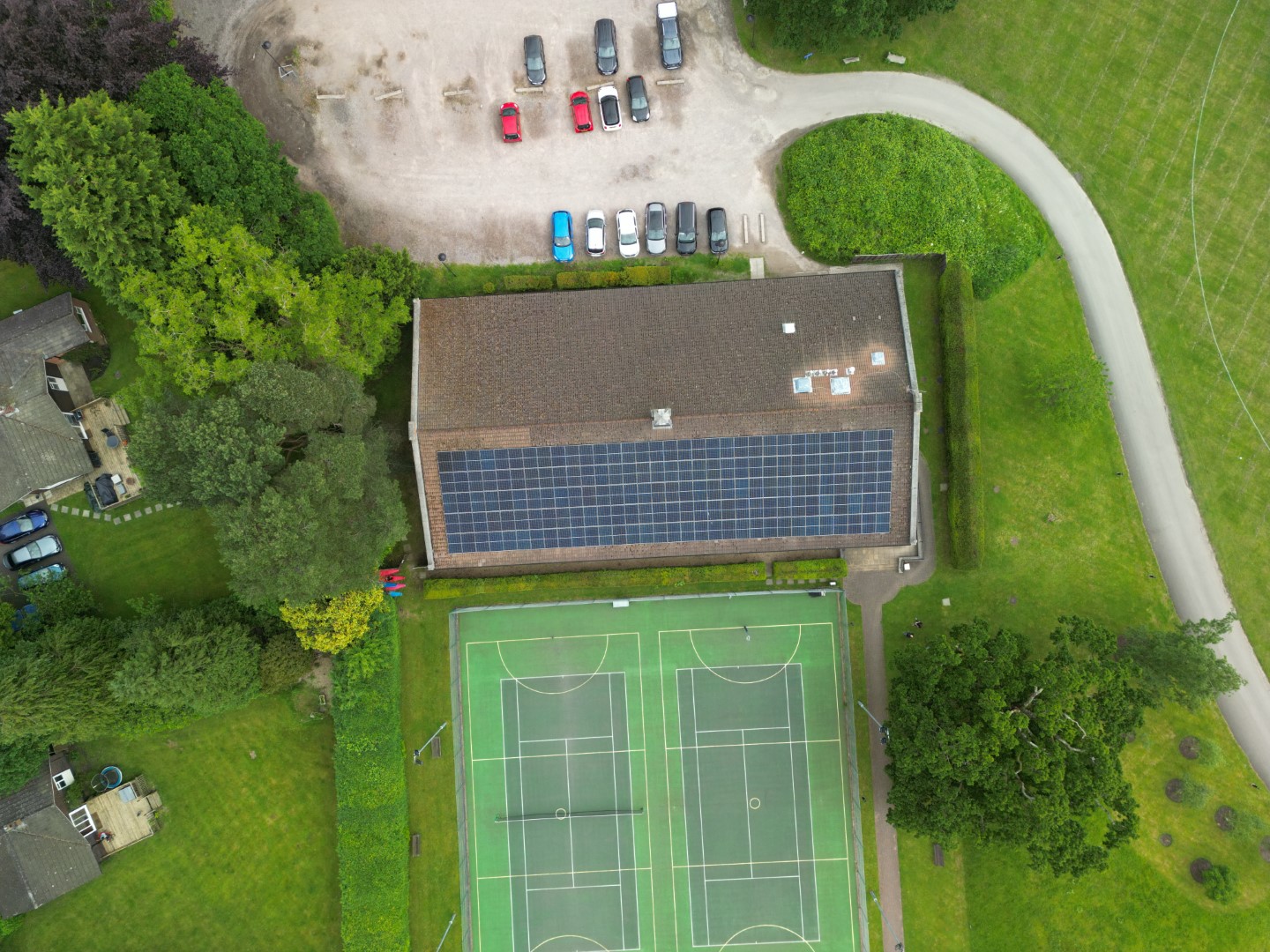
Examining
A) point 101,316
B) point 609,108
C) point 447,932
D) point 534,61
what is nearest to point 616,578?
point 447,932

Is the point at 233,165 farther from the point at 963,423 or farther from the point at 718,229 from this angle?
the point at 963,423

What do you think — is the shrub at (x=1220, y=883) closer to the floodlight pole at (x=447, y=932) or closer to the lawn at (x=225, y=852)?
the floodlight pole at (x=447, y=932)

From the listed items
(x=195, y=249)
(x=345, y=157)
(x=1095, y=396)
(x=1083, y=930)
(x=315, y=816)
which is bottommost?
(x=1083, y=930)

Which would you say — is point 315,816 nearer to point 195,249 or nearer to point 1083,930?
point 195,249

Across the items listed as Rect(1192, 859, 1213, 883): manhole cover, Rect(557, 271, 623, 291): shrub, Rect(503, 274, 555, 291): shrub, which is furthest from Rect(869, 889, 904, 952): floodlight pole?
Rect(503, 274, 555, 291): shrub

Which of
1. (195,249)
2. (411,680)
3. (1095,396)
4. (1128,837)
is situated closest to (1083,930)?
(1128,837)

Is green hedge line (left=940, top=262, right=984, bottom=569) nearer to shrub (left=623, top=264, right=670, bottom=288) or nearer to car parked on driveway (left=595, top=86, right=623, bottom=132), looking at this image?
shrub (left=623, top=264, right=670, bottom=288)
